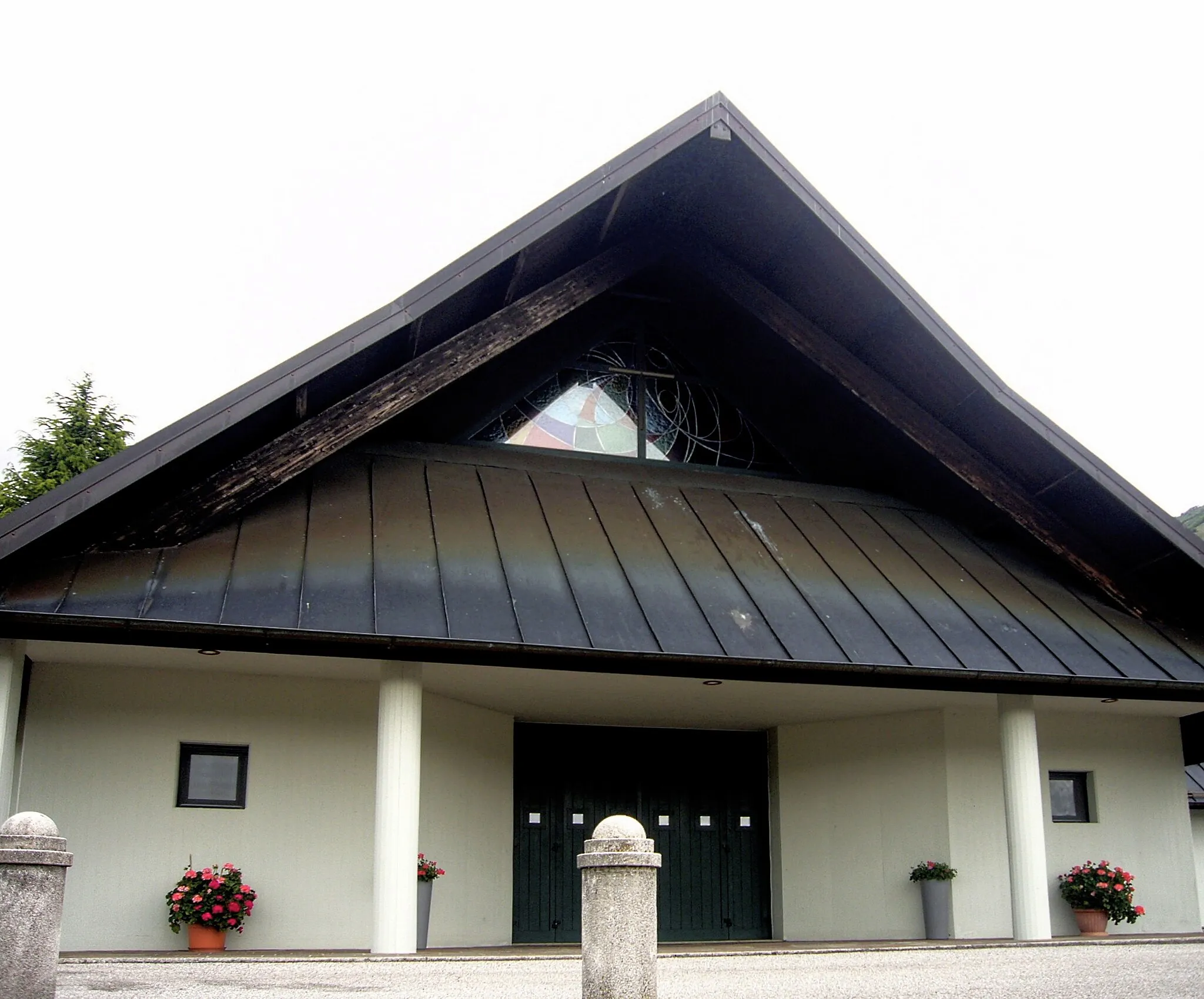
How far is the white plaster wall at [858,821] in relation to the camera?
48.5 feet

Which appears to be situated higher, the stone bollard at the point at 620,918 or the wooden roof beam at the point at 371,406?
the wooden roof beam at the point at 371,406

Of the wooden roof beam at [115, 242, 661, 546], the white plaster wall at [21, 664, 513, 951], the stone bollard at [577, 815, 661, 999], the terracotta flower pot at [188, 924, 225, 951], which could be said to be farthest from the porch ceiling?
the stone bollard at [577, 815, 661, 999]

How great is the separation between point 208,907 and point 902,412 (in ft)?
27.6

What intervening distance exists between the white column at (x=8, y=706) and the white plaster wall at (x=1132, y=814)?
10807 millimetres

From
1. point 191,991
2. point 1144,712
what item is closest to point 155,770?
point 191,991

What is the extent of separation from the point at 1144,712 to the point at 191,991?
11.6m

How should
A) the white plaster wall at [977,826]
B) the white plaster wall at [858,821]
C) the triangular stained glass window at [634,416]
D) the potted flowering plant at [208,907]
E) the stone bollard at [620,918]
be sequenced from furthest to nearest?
the white plaster wall at [858,821]
the white plaster wall at [977,826]
the triangular stained glass window at [634,416]
the potted flowering plant at [208,907]
the stone bollard at [620,918]

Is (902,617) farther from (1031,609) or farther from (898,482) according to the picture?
(898,482)

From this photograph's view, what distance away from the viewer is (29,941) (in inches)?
257

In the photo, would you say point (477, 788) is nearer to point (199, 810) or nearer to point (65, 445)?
point (199, 810)

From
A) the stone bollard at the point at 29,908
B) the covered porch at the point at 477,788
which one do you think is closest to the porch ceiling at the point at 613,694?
the covered porch at the point at 477,788

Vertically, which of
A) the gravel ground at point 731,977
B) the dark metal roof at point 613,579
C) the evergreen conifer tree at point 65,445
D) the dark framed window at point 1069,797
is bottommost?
the gravel ground at point 731,977

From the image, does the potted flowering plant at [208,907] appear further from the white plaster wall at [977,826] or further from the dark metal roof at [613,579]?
the white plaster wall at [977,826]

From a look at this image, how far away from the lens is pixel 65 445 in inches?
1088
